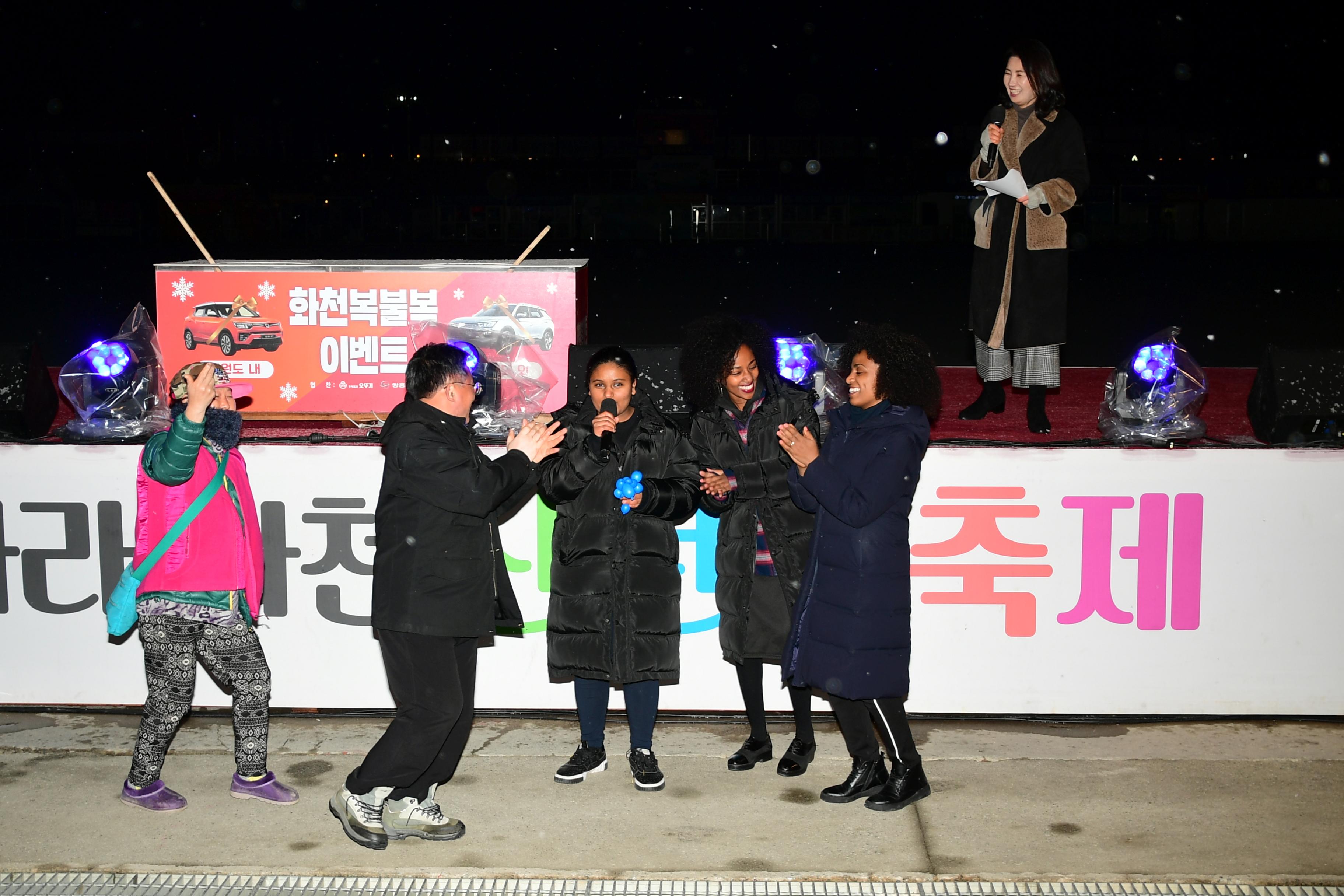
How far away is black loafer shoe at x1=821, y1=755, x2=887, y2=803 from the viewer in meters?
4.59

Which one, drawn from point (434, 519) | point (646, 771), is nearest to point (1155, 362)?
point (646, 771)

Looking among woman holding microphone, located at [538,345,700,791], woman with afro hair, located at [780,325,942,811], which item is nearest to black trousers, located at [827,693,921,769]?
woman with afro hair, located at [780,325,942,811]

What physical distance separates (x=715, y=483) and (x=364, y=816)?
5.45 feet

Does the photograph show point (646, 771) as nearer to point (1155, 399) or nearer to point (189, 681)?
point (189, 681)

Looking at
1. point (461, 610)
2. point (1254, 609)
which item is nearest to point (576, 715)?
point (461, 610)

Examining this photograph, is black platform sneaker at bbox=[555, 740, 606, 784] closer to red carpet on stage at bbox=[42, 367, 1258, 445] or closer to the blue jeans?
the blue jeans

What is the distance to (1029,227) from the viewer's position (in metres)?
5.89

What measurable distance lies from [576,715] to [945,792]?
5.44 ft

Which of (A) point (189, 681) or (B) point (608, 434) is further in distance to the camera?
(B) point (608, 434)

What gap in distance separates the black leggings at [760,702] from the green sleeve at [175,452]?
2119mm

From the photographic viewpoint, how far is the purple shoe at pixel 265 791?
4609 mm

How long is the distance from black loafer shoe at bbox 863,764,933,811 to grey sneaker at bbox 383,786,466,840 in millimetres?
1445

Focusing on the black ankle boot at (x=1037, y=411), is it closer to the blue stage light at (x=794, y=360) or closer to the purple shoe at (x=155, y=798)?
the blue stage light at (x=794, y=360)

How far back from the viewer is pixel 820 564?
4.46 meters
